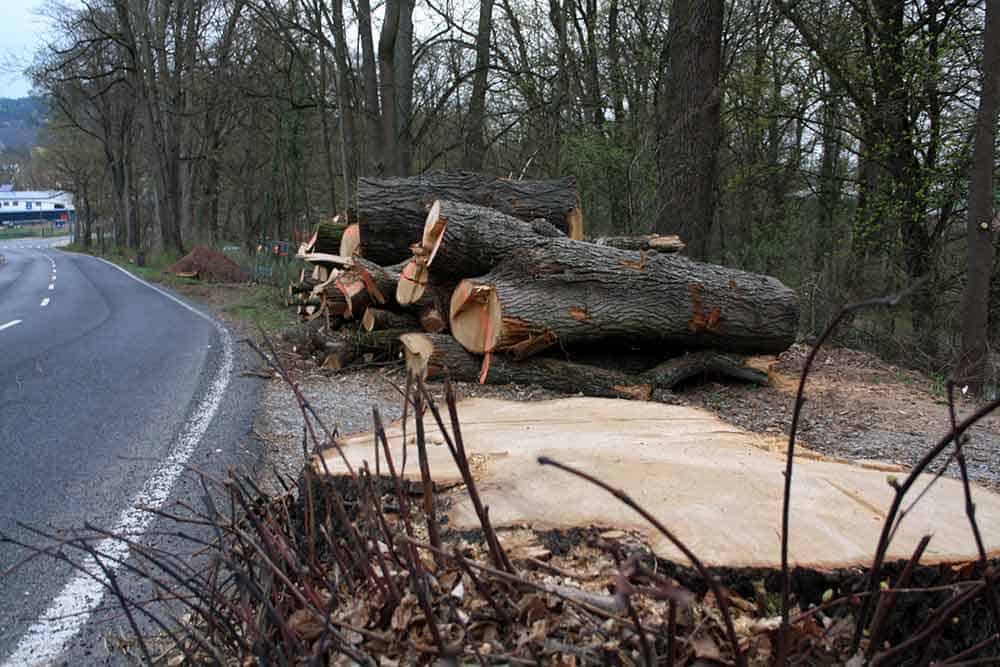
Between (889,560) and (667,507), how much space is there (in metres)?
0.51

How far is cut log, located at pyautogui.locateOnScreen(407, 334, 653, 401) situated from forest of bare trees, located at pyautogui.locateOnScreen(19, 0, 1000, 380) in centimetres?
410

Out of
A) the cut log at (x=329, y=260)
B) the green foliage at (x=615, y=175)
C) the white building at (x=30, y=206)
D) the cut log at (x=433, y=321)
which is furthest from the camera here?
the white building at (x=30, y=206)

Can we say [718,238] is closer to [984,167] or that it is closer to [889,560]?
[984,167]

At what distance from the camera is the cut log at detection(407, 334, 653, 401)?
6613mm

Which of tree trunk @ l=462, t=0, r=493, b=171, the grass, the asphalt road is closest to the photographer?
the asphalt road

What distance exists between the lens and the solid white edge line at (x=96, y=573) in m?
2.37

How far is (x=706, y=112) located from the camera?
9859 mm

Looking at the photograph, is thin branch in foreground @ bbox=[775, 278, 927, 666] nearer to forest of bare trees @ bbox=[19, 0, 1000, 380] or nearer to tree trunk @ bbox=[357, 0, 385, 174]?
forest of bare trees @ bbox=[19, 0, 1000, 380]

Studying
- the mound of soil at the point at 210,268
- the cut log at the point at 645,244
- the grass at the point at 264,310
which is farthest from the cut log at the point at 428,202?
the mound of soil at the point at 210,268

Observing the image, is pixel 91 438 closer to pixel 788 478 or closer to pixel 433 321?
pixel 433 321

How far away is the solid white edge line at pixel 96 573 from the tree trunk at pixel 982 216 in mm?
7918

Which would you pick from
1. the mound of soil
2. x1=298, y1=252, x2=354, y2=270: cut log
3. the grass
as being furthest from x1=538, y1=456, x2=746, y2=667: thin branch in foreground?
the mound of soil

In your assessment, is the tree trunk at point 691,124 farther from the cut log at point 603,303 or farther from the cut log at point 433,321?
the cut log at point 433,321

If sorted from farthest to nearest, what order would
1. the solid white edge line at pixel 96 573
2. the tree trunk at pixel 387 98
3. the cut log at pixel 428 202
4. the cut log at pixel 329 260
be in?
the tree trunk at pixel 387 98 → the cut log at pixel 329 260 → the cut log at pixel 428 202 → the solid white edge line at pixel 96 573
